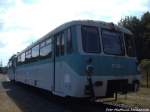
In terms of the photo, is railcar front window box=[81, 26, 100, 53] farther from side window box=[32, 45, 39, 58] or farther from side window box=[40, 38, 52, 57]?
side window box=[32, 45, 39, 58]

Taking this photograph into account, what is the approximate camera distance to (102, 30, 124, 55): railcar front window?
45.4 ft

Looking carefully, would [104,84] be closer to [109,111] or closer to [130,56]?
[109,111]

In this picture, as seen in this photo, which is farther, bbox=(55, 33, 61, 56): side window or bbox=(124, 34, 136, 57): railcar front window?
bbox=(55, 33, 61, 56): side window

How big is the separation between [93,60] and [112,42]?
1.50 m

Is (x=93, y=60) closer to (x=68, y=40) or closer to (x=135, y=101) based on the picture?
(x=68, y=40)

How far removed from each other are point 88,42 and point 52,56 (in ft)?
10.6

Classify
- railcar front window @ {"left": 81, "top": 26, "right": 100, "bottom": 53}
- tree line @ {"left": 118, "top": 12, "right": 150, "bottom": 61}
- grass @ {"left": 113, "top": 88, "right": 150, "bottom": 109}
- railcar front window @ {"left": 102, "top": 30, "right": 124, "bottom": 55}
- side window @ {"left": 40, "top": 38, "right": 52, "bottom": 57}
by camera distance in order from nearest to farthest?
railcar front window @ {"left": 81, "top": 26, "right": 100, "bottom": 53} < railcar front window @ {"left": 102, "top": 30, "right": 124, "bottom": 55} < grass @ {"left": 113, "top": 88, "right": 150, "bottom": 109} < side window @ {"left": 40, "top": 38, "right": 52, "bottom": 57} < tree line @ {"left": 118, "top": 12, "right": 150, "bottom": 61}

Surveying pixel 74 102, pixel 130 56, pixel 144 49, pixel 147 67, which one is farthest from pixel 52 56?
pixel 144 49

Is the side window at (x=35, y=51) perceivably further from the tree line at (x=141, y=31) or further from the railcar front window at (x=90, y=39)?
the tree line at (x=141, y=31)

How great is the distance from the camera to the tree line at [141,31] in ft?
191

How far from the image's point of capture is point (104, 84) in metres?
13.3

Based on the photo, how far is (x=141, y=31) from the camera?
63.1 metres

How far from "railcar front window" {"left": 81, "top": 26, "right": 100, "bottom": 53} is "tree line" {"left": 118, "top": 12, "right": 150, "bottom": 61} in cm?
4200

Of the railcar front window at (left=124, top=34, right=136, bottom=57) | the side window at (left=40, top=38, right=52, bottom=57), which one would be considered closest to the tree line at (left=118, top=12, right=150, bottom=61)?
the side window at (left=40, top=38, right=52, bottom=57)
